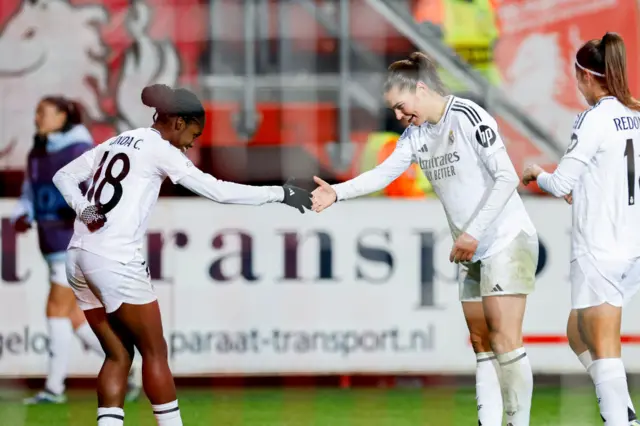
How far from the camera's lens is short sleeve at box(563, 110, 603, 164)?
18.0 feet

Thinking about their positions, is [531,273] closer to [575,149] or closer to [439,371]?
[575,149]

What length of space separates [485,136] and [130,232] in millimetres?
1571

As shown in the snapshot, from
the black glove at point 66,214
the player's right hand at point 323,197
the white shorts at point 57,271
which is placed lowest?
the white shorts at point 57,271

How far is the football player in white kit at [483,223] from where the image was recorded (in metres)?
5.71

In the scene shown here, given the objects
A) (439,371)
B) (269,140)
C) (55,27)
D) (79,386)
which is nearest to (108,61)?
(55,27)

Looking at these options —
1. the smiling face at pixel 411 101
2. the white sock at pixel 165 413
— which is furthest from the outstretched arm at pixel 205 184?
the white sock at pixel 165 413

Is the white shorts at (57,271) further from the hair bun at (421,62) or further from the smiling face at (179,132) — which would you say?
the hair bun at (421,62)

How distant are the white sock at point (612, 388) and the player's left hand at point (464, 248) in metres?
0.69

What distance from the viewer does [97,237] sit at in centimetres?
566

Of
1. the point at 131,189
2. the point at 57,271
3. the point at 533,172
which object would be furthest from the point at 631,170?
the point at 57,271

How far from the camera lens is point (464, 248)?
5664mm

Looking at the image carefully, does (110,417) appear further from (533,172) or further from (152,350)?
(533,172)

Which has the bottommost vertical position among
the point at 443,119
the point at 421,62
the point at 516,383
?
the point at 516,383

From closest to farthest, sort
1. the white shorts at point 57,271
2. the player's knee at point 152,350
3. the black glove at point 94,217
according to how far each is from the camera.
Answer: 1. the black glove at point 94,217
2. the player's knee at point 152,350
3. the white shorts at point 57,271
